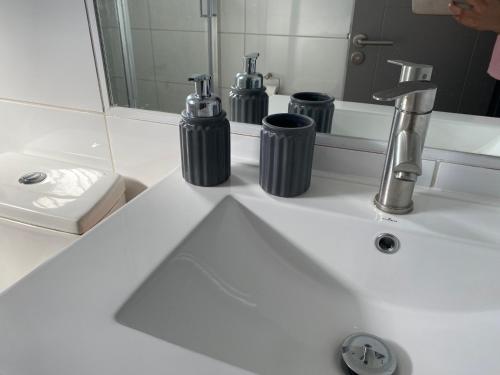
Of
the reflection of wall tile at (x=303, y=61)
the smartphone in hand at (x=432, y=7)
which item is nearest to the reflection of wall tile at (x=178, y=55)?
the reflection of wall tile at (x=303, y=61)

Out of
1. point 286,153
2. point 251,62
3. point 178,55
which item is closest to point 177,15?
point 178,55

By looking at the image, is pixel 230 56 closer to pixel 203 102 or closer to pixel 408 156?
pixel 203 102

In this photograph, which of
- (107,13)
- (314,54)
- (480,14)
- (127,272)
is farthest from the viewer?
(107,13)

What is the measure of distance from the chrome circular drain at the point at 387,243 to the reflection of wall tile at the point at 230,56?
1.31 ft

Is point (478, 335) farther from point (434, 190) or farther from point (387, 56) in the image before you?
point (387, 56)

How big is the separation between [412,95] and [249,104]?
308mm

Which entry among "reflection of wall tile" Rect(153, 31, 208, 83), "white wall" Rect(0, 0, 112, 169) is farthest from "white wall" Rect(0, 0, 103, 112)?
"reflection of wall tile" Rect(153, 31, 208, 83)

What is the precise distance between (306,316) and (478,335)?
0.22 m

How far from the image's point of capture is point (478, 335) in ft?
1.65

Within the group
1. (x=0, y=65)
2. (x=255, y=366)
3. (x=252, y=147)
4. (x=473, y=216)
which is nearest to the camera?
(x=255, y=366)

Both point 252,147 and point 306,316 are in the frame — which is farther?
point 252,147

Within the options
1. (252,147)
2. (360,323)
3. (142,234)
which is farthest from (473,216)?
(142,234)

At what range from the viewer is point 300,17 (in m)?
0.66

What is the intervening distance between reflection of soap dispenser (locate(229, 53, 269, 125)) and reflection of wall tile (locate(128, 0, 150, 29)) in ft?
0.78
